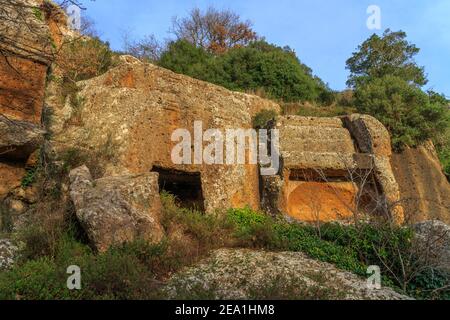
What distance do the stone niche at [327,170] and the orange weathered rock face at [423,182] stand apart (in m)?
0.88

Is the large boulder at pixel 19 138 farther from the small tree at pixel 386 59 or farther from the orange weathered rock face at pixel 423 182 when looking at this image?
the small tree at pixel 386 59

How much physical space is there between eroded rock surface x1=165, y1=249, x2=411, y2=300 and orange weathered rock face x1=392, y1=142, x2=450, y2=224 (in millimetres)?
5498

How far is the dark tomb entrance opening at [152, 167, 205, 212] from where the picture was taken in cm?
1087

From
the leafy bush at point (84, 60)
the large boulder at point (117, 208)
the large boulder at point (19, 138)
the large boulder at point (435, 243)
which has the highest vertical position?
the leafy bush at point (84, 60)

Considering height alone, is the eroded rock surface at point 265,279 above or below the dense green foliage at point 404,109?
below

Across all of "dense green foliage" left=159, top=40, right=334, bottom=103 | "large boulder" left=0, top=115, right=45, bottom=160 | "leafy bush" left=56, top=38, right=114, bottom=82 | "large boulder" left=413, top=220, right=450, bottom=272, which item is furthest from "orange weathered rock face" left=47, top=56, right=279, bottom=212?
"dense green foliage" left=159, top=40, right=334, bottom=103

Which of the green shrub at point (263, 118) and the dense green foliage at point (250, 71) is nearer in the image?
the green shrub at point (263, 118)

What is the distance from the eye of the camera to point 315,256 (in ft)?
26.7

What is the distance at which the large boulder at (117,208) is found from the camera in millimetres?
7475

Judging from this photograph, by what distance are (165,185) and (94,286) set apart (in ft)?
17.8

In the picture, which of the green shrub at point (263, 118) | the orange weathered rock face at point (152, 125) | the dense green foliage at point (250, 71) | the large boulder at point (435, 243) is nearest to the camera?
the large boulder at point (435, 243)

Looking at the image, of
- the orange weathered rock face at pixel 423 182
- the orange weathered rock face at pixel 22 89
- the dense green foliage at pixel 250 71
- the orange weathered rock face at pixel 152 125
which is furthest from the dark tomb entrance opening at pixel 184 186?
the dense green foliage at pixel 250 71

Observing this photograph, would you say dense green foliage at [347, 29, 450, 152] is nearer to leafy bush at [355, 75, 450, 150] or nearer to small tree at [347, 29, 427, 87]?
leafy bush at [355, 75, 450, 150]
